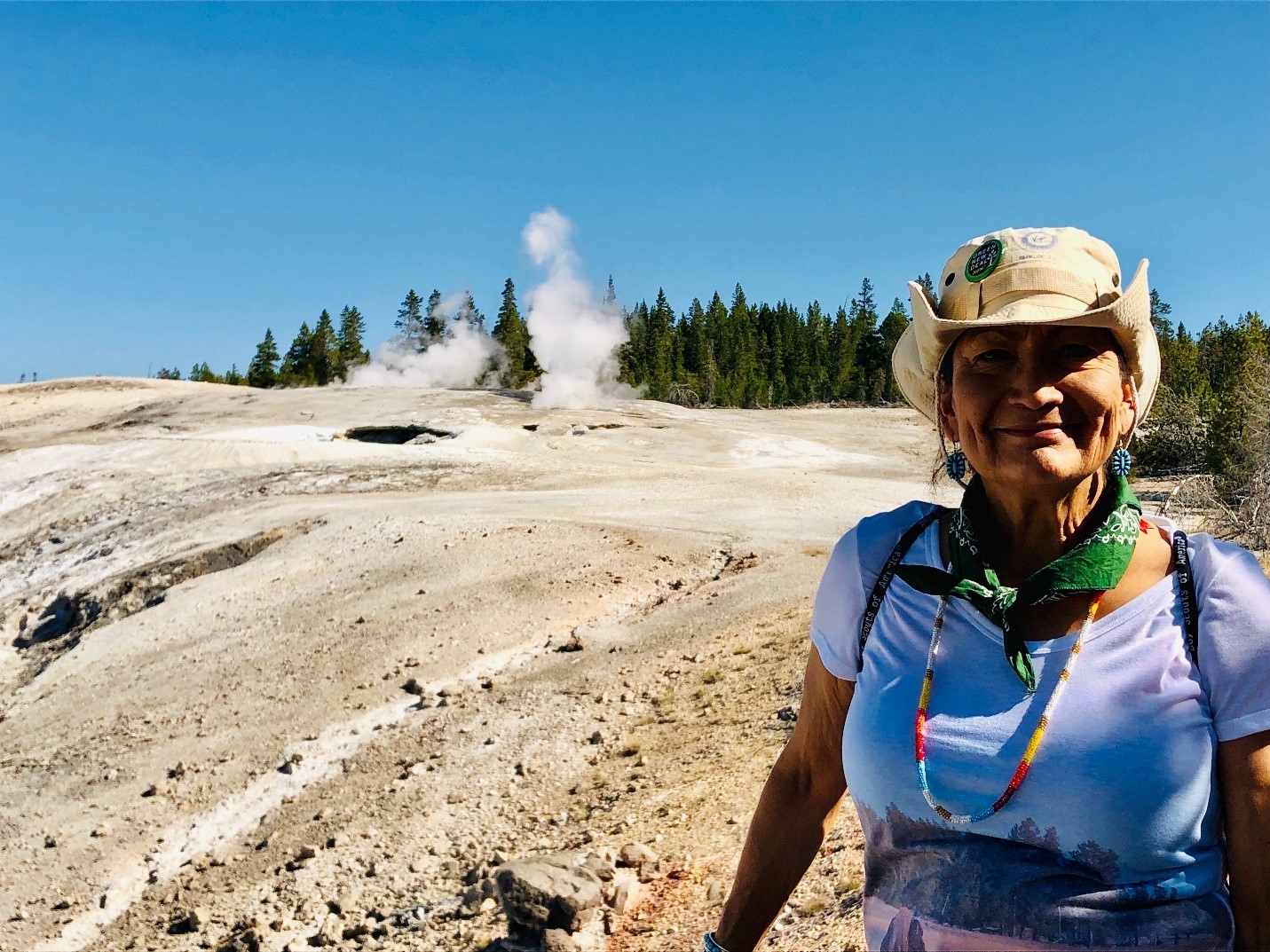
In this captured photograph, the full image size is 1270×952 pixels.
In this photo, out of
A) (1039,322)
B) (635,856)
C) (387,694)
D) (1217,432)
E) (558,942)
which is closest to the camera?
(1039,322)

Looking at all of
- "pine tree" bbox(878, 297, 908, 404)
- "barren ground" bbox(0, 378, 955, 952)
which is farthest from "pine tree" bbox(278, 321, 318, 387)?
"barren ground" bbox(0, 378, 955, 952)

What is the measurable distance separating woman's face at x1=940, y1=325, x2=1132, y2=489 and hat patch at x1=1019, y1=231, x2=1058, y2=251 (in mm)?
167

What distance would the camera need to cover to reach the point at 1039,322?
2088mm

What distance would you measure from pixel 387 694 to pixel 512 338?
68802 millimetres

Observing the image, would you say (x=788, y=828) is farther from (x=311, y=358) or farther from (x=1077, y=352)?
(x=311, y=358)

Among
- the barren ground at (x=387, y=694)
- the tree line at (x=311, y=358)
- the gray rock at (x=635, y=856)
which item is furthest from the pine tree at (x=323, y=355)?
the gray rock at (x=635, y=856)

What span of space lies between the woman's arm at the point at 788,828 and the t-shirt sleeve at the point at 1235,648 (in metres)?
0.81

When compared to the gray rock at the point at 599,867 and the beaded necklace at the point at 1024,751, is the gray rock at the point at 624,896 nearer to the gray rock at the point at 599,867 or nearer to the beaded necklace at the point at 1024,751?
the gray rock at the point at 599,867

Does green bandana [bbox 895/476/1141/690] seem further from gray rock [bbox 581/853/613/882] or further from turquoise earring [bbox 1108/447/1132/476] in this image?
gray rock [bbox 581/853/613/882]

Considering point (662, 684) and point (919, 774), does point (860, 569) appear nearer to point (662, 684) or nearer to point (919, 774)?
point (919, 774)

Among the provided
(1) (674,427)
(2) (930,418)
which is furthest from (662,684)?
(1) (674,427)

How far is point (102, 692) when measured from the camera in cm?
1395

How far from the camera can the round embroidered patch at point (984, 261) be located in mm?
2172

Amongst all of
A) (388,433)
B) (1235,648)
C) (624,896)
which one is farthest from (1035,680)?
(388,433)
